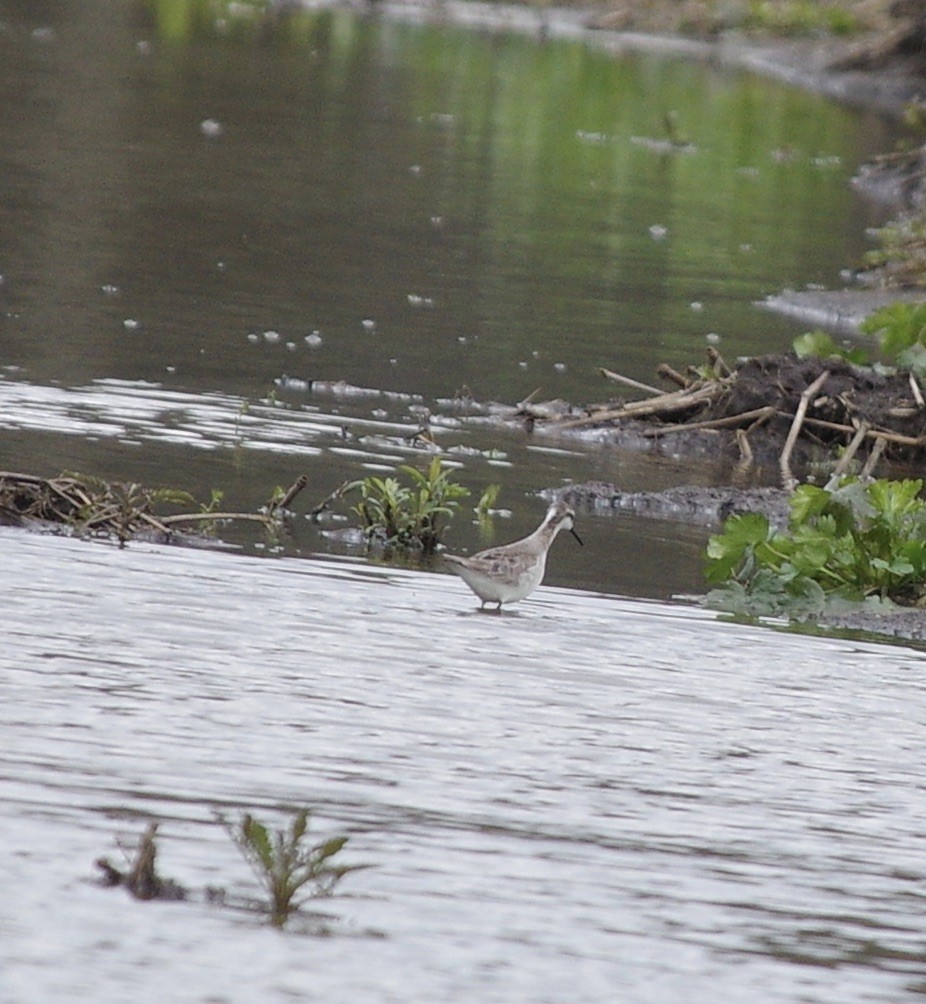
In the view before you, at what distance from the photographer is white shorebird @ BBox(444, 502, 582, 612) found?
9906 mm

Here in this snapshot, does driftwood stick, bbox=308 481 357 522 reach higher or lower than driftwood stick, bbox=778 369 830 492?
lower

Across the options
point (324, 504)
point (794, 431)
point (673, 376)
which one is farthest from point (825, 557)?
point (673, 376)

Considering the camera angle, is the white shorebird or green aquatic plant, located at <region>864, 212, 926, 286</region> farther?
green aquatic plant, located at <region>864, 212, 926, 286</region>

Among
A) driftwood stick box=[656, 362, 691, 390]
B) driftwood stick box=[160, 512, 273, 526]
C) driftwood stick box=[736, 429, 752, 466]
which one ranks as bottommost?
driftwood stick box=[160, 512, 273, 526]

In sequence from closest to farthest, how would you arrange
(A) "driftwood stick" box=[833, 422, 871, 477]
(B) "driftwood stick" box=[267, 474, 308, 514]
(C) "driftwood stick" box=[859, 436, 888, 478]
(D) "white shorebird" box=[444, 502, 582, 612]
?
(D) "white shorebird" box=[444, 502, 582, 612], (B) "driftwood stick" box=[267, 474, 308, 514], (C) "driftwood stick" box=[859, 436, 888, 478], (A) "driftwood stick" box=[833, 422, 871, 477]

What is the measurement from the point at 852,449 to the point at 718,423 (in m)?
1.15

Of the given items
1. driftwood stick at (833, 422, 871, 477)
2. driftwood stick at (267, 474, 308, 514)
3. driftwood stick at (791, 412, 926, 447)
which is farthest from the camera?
A: driftwood stick at (791, 412, 926, 447)

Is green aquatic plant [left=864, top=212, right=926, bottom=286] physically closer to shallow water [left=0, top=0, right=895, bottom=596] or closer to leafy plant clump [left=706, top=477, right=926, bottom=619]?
shallow water [left=0, top=0, right=895, bottom=596]

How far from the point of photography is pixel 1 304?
17797 mm

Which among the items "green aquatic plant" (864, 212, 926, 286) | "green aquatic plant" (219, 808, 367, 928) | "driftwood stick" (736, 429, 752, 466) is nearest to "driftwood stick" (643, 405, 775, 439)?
"driftwood stick" (736, 429, 752, 466)

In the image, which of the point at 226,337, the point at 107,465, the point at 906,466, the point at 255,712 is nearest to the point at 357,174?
the point at 226,337

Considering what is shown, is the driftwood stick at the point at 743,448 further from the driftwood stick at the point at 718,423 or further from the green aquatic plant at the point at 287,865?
the green aquatic plant at the point at 287,865

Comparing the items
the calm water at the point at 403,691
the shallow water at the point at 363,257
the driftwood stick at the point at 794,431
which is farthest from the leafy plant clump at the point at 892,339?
the calm water at the point at 403,691

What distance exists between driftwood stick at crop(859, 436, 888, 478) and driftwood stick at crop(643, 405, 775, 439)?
668 mm
